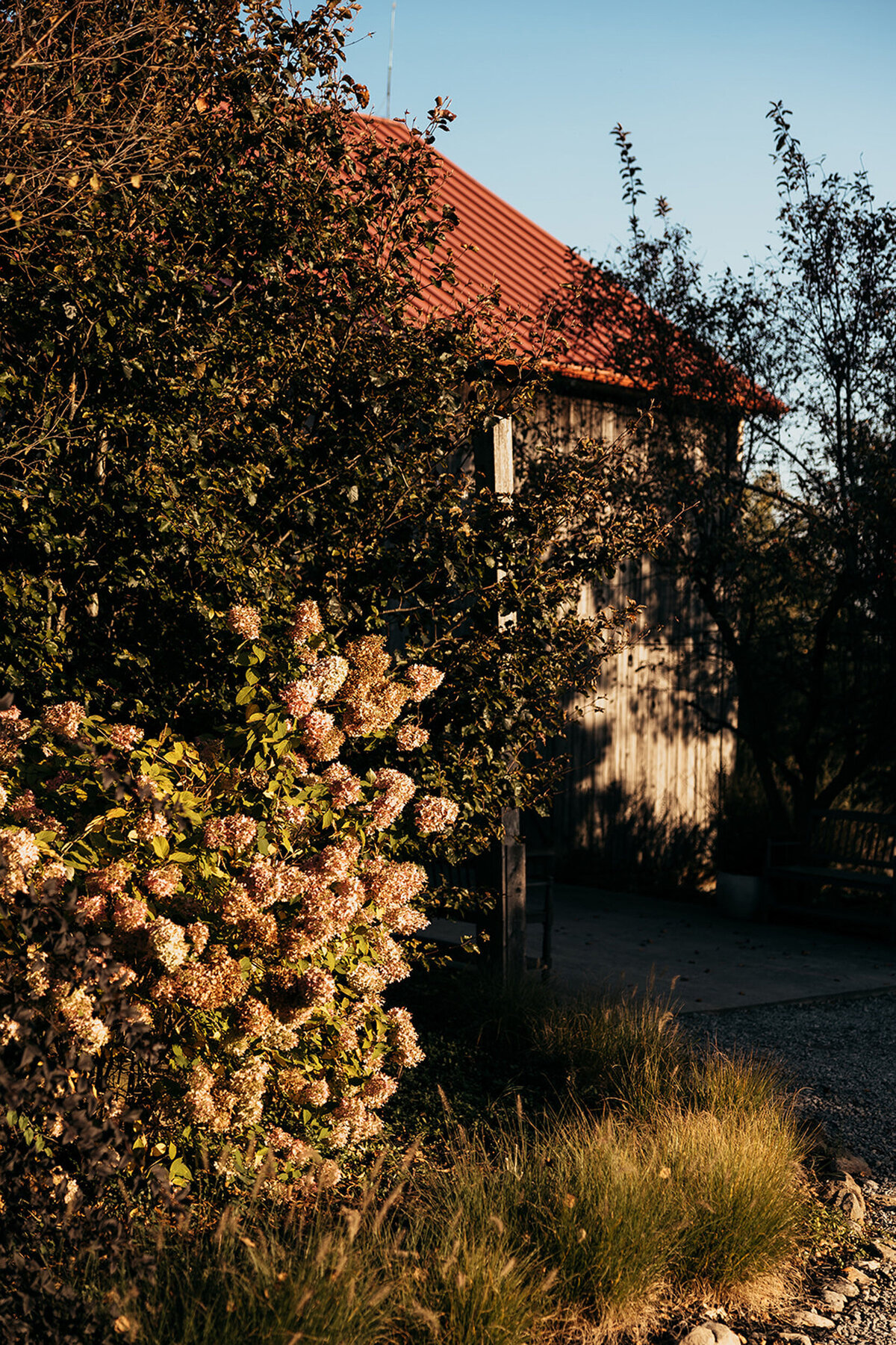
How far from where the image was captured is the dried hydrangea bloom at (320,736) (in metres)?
3.40

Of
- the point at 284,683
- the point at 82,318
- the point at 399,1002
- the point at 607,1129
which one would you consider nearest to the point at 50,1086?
the point at 284,683

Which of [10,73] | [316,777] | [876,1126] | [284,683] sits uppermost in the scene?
[10,73]

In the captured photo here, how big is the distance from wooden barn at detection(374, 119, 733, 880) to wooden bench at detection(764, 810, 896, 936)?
1.52 metres

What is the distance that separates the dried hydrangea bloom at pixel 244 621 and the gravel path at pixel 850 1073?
8.45 feet

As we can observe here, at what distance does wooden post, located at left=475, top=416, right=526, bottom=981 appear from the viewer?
586 cm

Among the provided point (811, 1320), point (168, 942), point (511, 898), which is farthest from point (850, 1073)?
point (168, 942)

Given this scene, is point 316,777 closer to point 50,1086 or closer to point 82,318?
point 50,1086

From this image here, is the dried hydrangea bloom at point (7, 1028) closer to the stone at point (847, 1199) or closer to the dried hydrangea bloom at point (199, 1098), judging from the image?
the dried hydrangea bloom at point (199, 1098)

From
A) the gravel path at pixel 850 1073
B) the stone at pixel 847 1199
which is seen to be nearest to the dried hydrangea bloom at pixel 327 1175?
the gravel path at pixel 850 1073

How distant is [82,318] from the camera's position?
3.87 m

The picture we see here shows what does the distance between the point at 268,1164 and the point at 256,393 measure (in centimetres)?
269

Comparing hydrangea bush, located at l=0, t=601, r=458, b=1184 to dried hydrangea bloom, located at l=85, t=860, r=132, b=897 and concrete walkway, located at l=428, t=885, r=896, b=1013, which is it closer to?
dried hydrangea bloom, located at l=85, t=860, r=132, b=897

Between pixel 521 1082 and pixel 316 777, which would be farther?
pixel 521 1082

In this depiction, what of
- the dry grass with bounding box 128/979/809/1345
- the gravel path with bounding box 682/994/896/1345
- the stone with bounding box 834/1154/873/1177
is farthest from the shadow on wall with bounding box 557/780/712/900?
the dry grass with bounding box 128/979/809/1345
